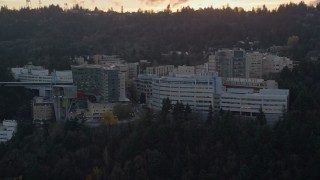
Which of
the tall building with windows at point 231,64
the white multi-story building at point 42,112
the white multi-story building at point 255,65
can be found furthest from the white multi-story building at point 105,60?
the white multi-story building at point 42,112

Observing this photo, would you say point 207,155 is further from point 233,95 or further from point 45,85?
point 45,85

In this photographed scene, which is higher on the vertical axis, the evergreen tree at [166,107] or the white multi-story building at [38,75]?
the white multi-story building at [38,75]

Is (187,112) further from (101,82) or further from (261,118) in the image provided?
(101,82)

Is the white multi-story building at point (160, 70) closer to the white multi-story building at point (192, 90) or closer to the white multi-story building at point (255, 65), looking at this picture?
the white multi-story building at point (255, 65)

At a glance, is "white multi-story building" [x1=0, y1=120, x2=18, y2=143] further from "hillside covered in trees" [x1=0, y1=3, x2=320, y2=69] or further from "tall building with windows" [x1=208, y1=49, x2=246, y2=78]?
"hillside covered in trees" [x1=0, y1=3, x2=320, y2=69]

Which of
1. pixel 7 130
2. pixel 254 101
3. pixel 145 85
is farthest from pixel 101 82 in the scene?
pixel 254 101

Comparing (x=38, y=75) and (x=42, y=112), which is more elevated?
(x=38, y=75)

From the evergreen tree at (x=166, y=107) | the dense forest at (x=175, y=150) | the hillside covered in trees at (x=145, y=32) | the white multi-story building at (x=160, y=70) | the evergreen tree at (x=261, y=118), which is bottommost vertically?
the dense forest at (x=175, y=150)

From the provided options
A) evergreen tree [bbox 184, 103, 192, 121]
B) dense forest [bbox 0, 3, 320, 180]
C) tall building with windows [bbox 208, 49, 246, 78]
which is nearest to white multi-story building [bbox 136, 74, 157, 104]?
tall building with windows [bbox 208, 49, 246, 78]
